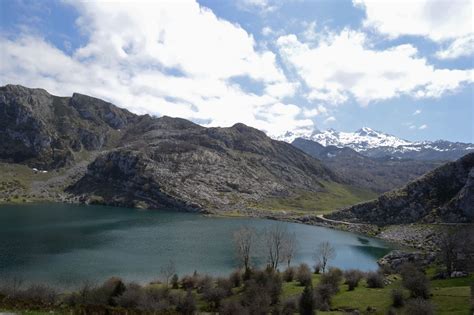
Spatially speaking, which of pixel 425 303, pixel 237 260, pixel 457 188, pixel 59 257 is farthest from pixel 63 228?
pixel 457 188

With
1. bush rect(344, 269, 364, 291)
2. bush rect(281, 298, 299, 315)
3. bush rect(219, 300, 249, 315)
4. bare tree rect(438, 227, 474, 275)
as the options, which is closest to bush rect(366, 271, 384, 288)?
bush rect(344, 269, 364, 291)

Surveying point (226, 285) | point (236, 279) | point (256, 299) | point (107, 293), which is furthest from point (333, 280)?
point (107, 293)

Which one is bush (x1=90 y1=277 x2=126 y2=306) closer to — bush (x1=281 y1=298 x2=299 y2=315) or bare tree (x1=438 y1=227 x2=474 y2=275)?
bush (x1=281 y1=298 x2=299 y2=315)

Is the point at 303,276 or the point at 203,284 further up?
the point at 303,276

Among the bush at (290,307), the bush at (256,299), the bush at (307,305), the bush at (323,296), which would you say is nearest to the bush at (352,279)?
the bush at (323,296)

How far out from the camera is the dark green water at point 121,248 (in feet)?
311

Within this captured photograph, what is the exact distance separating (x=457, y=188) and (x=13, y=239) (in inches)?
7254

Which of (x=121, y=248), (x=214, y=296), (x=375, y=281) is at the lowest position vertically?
(x=214, y=296)

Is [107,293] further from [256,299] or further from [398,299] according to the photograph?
[398,299]

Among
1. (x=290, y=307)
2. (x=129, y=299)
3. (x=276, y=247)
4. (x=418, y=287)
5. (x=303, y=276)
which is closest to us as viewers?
(x=290, y=307)

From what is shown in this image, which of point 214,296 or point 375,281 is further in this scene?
point 375,281

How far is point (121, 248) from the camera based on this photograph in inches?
4966

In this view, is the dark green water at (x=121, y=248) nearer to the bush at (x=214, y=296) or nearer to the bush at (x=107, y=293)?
the bush at (x=107, y=293)

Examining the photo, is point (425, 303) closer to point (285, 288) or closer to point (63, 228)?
point (285, 288)
